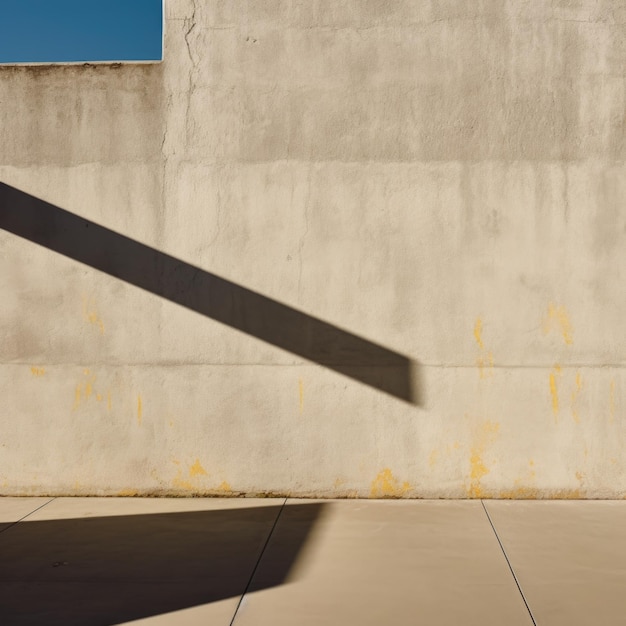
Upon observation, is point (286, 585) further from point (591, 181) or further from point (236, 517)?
point (591, 181)

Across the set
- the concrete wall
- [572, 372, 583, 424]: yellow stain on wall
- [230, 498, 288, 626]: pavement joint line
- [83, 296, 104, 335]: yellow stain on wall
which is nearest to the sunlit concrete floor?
[230, 498, 288, 626]: pavement joint line

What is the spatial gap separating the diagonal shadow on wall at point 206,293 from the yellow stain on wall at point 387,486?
1.97ft

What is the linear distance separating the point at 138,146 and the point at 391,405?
2.80m

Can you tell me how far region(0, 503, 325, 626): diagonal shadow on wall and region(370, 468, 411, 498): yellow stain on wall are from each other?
0.46 m

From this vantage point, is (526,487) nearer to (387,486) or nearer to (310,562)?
(387,486)

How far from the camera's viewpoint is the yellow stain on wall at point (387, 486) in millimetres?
5961

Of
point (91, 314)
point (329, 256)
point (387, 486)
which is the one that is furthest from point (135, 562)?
point (329, 256)

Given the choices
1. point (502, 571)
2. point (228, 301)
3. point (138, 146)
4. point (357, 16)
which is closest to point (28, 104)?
point (138, 146)

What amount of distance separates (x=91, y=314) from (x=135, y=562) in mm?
2212

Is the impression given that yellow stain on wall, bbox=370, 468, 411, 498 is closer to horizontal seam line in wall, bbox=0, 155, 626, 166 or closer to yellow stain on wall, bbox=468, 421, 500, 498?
yellow stain on wall, bbox=468, 421, 500, 498

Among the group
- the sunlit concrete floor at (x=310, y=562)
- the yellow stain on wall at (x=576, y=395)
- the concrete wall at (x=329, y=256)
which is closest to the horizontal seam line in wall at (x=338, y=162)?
the concrete wall at (x=329, y=256)

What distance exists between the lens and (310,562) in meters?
4.59

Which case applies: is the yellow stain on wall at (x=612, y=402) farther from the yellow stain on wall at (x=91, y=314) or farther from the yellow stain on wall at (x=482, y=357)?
the yellow stain on wall at (x=91, y=314)

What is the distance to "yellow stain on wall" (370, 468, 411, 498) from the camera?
5.96 m
